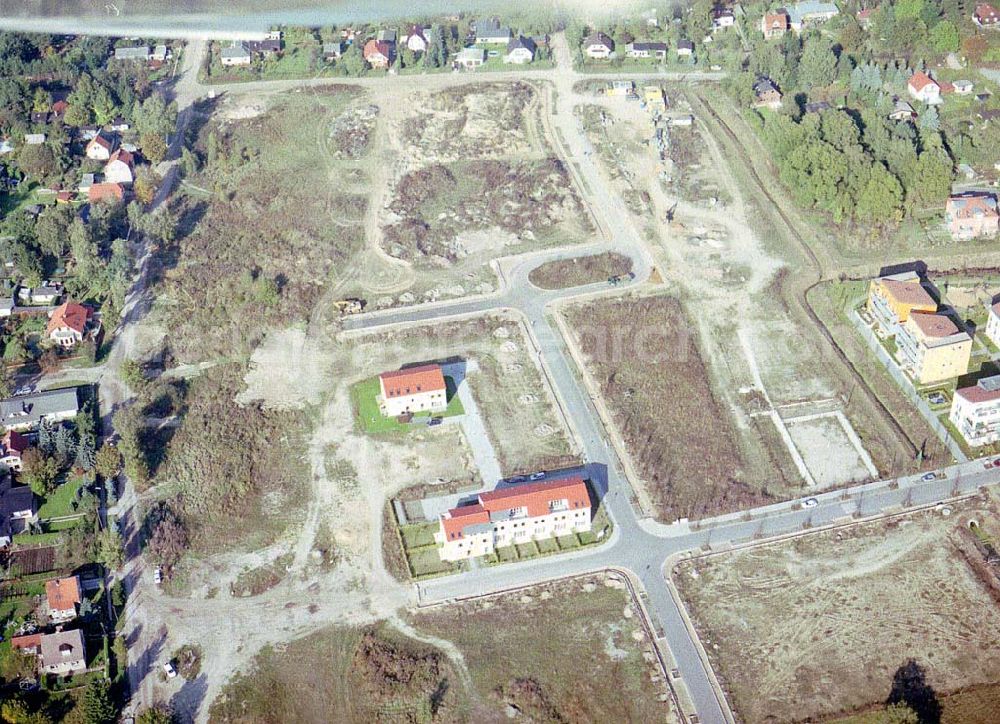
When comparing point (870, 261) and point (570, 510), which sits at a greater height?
point (870, 261)

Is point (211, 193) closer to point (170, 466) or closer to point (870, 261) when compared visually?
point (170, 466)

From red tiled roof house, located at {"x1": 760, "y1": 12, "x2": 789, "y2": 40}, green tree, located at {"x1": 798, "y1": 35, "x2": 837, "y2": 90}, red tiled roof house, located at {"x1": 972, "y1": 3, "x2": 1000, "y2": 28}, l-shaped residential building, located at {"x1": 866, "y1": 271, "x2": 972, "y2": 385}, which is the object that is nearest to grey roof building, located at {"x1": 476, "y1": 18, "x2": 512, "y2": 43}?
red tiled roof house, located at {"x1": 760, "y1": 12, "x2": 789, "y2": 40}

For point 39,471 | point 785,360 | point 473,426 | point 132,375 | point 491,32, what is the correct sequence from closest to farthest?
1. point 39,471
2. point 473,426
3. point 132,375
4. point 785,360
5. point 491,32

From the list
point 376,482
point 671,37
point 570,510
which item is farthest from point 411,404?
point 671,37

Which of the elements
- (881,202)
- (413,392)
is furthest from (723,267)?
(413,392)

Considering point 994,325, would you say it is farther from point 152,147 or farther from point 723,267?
point 152,147

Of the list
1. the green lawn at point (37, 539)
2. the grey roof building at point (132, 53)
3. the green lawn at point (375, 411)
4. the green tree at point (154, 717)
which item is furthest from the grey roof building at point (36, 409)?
the grey roof building at point (132, 53)

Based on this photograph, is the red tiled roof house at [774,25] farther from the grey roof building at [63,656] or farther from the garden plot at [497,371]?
the grey roof building at [63,656]
